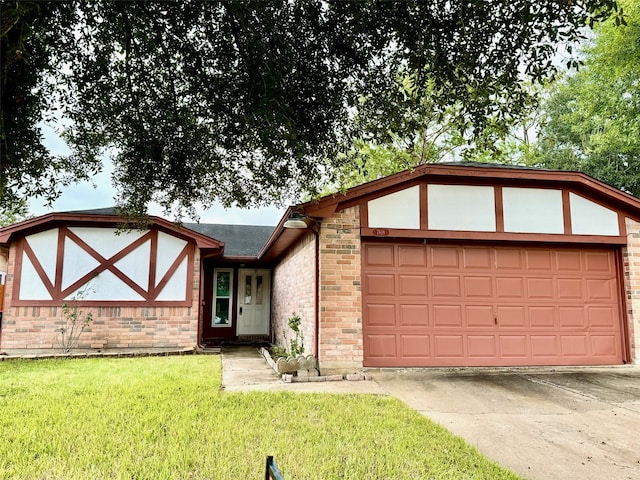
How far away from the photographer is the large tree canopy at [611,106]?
1398cm

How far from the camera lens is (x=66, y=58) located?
15.0ft

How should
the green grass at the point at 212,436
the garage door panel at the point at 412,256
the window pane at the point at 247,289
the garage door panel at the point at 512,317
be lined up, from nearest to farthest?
the green grass at the point at 212,436 → the garage door panel at the point at 412,256 → the garage door panel at the point at 512,317 → the window pane at the point at 247,289

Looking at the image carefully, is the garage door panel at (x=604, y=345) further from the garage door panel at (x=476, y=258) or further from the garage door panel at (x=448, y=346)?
the garage door panel at (x=448, y=346)

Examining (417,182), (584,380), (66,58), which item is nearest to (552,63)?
(417,182)

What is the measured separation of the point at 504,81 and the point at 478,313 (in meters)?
4.97

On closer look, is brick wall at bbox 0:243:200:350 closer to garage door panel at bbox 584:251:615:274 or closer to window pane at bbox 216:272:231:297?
window pane at bbox 216:272:231:297

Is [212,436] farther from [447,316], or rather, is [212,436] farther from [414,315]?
[447,316]

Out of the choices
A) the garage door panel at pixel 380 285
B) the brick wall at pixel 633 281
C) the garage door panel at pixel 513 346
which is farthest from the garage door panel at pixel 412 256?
the brick wall at pixel 633 281

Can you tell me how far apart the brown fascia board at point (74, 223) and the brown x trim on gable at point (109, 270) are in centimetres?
28

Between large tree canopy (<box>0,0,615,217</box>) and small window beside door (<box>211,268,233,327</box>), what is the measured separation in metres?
9.80

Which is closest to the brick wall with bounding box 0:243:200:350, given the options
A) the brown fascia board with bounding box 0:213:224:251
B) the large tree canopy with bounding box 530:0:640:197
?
the brown fascia board with bounding box 0:213:224:251

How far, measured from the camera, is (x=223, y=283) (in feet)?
49.8

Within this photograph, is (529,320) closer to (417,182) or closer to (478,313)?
(478,313)

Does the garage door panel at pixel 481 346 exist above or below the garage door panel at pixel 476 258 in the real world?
below
